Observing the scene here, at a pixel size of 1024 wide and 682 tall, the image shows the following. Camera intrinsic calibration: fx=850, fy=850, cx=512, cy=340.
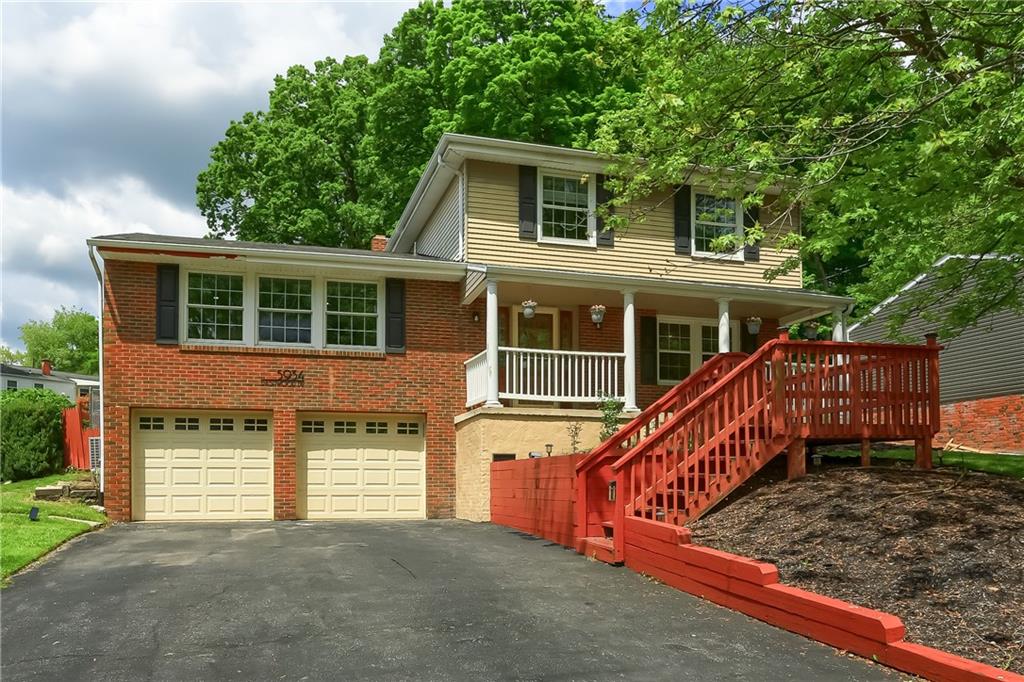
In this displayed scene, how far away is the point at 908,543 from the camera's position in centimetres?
722

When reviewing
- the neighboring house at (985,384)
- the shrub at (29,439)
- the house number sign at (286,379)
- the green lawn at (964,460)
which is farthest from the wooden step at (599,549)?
the shrub at (29,439)

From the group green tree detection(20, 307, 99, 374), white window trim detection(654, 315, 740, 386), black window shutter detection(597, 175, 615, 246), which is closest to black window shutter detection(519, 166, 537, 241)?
black window shutter detection(597, 175, 615, 246)

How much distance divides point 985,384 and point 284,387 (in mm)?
16959

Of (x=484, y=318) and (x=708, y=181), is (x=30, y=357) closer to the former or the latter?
(x=484, y=318)

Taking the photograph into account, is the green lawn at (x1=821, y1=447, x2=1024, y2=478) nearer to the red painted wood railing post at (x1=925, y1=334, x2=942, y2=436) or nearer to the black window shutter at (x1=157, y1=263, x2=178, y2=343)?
the red painted wood railing post at (x1=925, y1=334, x2=942, y2=436)

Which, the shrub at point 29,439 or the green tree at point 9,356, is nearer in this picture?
the shrub at point 29,439

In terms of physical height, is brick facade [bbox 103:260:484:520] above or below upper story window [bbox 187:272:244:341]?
below

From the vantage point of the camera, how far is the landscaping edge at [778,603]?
17.6 feet

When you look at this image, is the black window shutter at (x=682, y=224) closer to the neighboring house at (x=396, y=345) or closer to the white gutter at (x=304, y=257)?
the neighboring house at (x=396, y=345)

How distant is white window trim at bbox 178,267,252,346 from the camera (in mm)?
15445

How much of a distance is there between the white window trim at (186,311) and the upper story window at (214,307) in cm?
5

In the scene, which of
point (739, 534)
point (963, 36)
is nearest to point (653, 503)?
point (739, 534)

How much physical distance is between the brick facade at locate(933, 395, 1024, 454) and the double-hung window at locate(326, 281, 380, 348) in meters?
12.5

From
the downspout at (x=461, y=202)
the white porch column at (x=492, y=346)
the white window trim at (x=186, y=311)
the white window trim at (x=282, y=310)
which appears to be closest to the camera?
the white porch column at (x=492, y=346)
